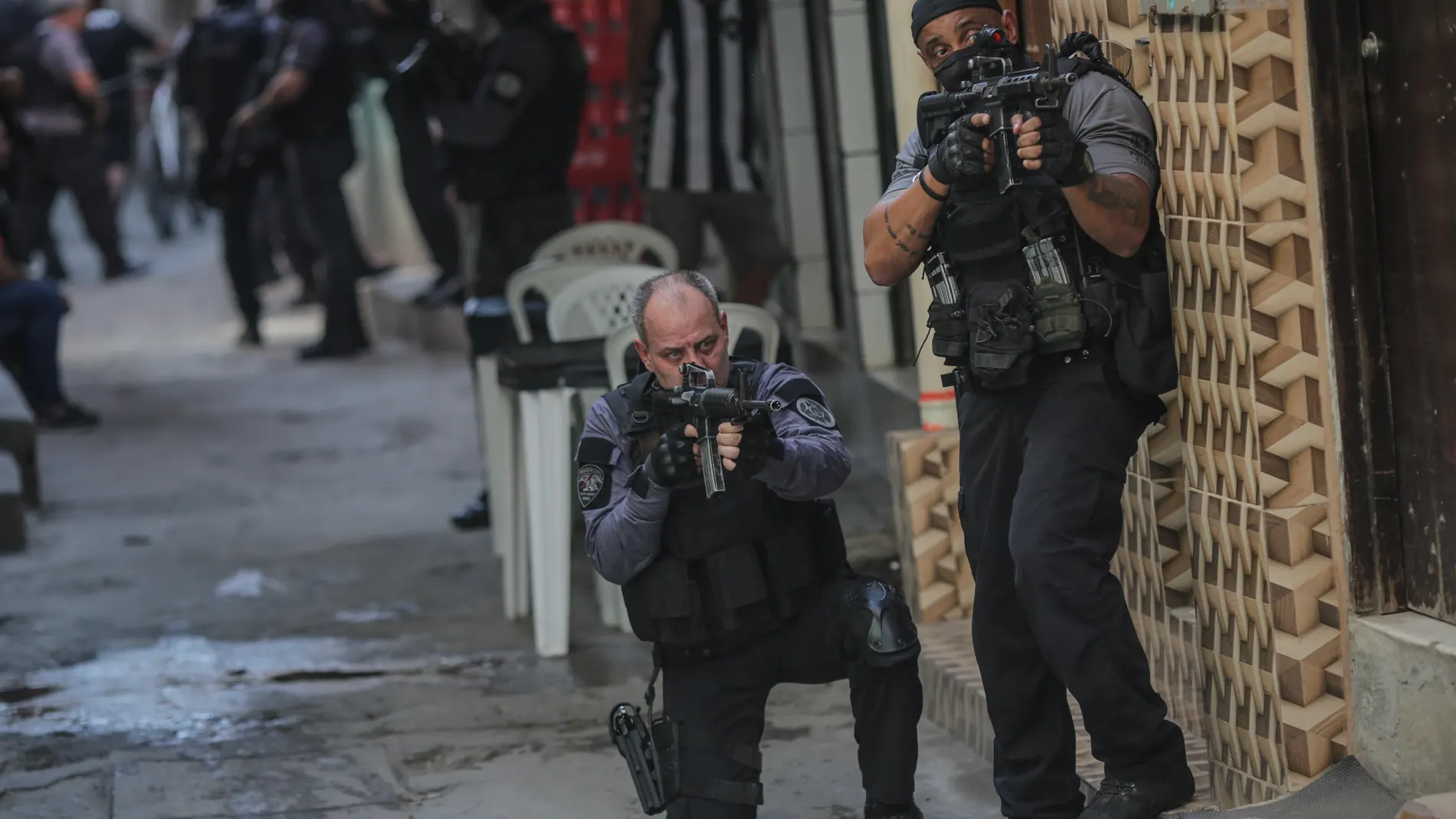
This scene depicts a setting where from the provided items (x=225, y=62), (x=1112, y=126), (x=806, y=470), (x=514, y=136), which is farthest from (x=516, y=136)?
(x=225, y=62)

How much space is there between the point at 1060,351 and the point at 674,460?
69cm

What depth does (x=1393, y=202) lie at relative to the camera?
316cm

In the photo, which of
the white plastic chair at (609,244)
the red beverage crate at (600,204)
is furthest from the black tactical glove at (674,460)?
the red beverage crate at (600,204)

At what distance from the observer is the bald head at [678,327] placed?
3.47 metres

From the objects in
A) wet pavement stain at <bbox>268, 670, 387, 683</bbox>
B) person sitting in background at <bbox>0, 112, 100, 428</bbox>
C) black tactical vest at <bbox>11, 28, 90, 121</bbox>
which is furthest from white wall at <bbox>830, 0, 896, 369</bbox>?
black tactical vest at <bbox>11, 28, 90, 121</bbox>

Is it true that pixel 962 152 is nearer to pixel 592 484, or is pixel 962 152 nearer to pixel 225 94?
pixel 592 484

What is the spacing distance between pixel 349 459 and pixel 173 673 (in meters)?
3.40

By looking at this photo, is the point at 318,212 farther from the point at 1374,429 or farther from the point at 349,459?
the point at 1374,429

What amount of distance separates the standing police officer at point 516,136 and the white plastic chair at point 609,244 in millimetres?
233

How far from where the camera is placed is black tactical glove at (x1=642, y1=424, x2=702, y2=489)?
331 centimetres

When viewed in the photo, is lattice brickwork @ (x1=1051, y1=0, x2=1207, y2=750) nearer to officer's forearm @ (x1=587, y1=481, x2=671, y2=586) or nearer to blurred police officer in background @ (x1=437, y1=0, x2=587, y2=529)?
officer's forearm @ (x1=587, y1=481, x2=671, y2=586)

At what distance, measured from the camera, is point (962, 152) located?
10.6 feet

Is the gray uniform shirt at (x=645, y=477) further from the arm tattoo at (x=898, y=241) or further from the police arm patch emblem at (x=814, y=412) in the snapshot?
the arm tattoo at (x=898, y=241)

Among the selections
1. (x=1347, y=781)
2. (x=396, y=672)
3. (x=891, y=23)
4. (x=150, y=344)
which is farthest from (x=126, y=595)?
(x=150, y=344)
